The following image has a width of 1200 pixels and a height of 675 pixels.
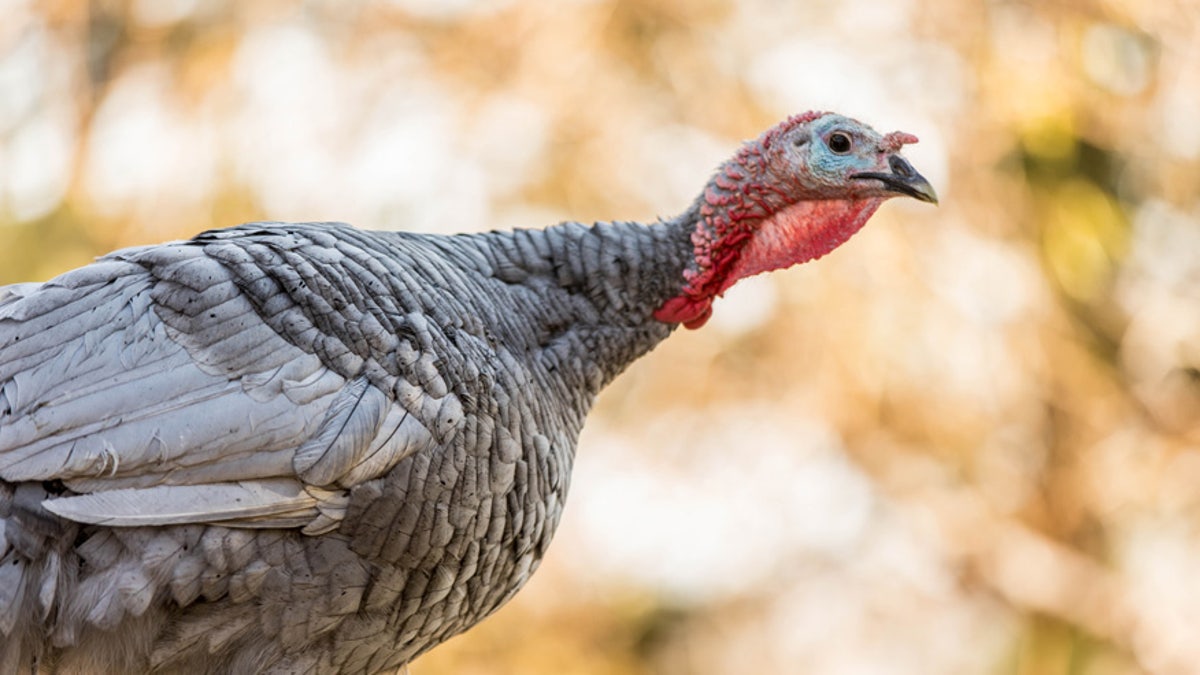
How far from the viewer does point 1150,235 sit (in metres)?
8.29

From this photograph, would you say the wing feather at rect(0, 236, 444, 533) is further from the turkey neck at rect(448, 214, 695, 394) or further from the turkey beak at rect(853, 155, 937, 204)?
the turkey beak at rect(853, 155, 937, 204)

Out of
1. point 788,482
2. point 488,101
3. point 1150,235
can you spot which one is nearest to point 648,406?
point 788,482

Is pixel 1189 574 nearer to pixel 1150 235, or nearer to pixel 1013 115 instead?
pixel 1150 235

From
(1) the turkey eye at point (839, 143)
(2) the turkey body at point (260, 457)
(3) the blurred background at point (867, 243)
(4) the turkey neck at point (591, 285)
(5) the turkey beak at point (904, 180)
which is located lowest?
(2) the turkey body at point (260, 457)

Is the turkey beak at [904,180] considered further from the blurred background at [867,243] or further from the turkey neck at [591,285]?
the blurred background at [867,243]

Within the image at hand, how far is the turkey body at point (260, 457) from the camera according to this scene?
9.28 ft

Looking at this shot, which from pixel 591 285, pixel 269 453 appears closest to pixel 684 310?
pixel 591 285

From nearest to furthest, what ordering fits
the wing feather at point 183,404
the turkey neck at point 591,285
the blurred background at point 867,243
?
the wing feather at point 183,404 < the turkey neck at point 591,285 < the blurred background at point 867,243

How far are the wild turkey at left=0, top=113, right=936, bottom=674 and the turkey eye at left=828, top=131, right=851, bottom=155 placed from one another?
3.44 feet

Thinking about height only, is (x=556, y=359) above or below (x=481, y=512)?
above

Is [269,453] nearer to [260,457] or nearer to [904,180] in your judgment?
[260,457]

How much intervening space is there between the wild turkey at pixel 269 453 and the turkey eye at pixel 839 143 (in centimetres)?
105

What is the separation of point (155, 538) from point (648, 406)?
19.0 feet

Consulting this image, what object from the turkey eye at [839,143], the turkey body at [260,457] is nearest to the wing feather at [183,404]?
the turkey body at [260,457]
